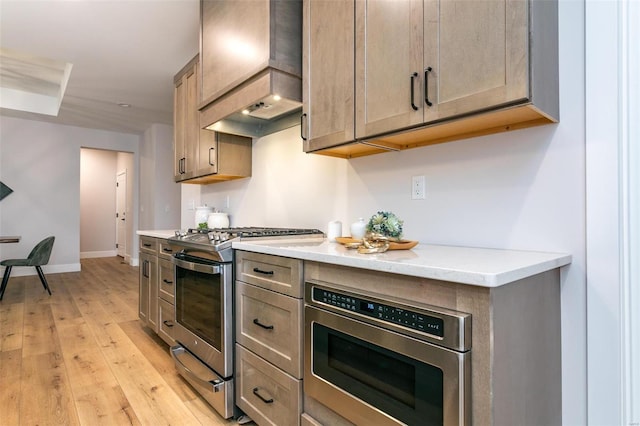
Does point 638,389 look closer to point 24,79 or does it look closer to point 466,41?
point 466,41

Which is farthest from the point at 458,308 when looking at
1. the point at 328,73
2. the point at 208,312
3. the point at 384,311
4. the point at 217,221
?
the point at 217,221

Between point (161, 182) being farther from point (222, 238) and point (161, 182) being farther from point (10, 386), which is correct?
point (222, 238)

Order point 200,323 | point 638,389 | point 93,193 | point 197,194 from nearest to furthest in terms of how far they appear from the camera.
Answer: point 638,389 < point 200,323 < point 197,194 < point 93,193

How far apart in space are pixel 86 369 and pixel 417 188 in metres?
2.46

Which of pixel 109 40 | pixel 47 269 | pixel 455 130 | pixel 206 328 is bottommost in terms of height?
pixel 47 269

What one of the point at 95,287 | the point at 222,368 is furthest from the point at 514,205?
the point at 95,287

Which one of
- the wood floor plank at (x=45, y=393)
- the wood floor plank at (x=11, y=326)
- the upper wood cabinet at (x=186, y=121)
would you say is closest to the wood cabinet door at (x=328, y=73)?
the upper wood cabinet at (x=186, y=121)

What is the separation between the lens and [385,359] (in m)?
1.16

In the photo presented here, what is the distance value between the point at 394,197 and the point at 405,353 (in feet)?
3.28

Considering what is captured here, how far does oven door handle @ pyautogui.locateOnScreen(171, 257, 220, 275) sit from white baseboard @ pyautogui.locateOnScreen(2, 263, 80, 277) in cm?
511

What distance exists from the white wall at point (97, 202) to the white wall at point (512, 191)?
771 centimetres

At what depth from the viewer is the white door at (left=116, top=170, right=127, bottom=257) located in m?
7.76

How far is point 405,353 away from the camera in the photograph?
108 centimetres

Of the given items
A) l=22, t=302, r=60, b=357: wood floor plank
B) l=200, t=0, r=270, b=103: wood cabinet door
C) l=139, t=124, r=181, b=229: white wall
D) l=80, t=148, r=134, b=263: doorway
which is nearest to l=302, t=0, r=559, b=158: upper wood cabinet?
l=200, t=0, r=270, b=103: wood cabinet door
